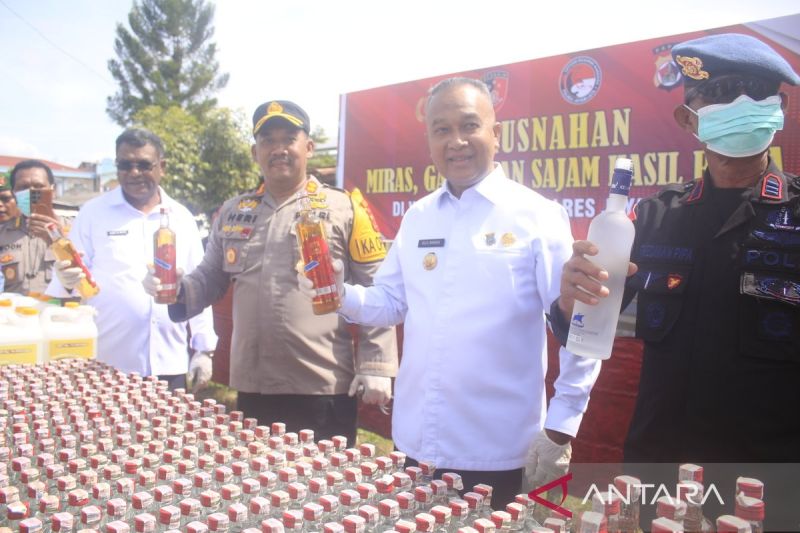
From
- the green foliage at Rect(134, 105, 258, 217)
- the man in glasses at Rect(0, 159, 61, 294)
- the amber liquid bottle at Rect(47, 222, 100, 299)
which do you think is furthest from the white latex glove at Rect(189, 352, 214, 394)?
the green foliage at Rect(134, 105, 258, 217)

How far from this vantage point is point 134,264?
11.0 ft

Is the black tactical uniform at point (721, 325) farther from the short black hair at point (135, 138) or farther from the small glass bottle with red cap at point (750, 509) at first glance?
the short black hair at point (135, 138)

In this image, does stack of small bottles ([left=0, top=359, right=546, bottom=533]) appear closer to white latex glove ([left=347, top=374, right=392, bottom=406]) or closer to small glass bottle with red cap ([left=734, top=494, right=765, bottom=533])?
small glass bottle with red cap ([left=734, top=494, right=765, bottom=533])

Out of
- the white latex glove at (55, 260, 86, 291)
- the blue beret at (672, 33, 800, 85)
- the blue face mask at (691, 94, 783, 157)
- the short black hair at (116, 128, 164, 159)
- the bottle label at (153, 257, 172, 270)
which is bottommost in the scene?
the white latex glove at (55, 260, 86, 291)

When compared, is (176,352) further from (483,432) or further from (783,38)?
(783,38)

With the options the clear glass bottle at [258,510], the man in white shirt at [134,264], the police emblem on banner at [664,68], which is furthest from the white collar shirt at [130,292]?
the police emblem on banner at [664,68]

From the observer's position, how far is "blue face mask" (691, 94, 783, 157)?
164 centimetres

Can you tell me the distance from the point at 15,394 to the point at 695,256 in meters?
2.27

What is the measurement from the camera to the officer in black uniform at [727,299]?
1585mm

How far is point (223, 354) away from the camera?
6.35 m

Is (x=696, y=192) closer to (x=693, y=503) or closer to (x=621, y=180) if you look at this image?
(x=621, y=180)

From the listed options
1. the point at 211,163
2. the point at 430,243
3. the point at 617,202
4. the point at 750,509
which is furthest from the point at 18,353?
the point at 211,163

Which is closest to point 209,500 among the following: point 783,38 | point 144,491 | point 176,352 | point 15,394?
point 144,491

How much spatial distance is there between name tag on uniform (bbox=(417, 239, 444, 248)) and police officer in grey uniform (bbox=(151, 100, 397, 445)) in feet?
1.90
